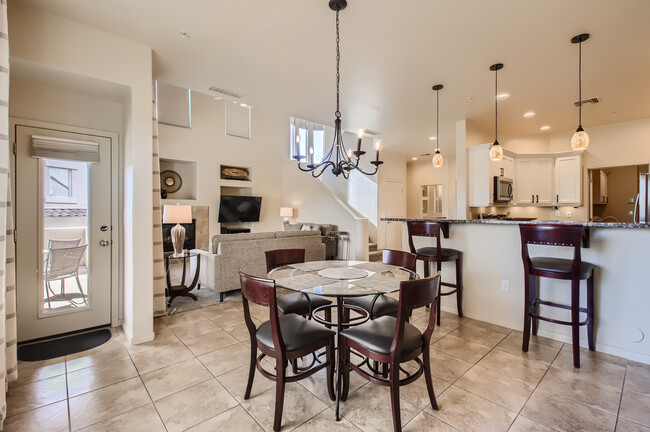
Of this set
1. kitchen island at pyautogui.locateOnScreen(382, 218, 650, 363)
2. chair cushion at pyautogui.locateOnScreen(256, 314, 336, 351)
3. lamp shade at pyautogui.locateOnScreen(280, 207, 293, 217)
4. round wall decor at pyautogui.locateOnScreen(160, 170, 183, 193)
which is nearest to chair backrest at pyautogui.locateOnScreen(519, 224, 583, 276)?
kitchen island at pyautogui.locateOnScreen(382, 218, 650, 363)

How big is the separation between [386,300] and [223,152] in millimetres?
6988

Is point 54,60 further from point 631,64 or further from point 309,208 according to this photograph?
point 309,208

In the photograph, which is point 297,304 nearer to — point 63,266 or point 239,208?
point 63,266

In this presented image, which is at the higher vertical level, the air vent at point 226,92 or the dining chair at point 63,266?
the air vent at point 226,92

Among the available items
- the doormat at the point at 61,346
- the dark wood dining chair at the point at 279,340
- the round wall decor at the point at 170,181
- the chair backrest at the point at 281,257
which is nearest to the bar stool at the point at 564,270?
the dark wood dining chair at the point at 279,340

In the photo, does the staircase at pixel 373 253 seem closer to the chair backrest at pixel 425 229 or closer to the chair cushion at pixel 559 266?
the chair backrest at pixel 425 229

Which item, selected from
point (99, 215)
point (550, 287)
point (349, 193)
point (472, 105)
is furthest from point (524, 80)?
point (349, 193)

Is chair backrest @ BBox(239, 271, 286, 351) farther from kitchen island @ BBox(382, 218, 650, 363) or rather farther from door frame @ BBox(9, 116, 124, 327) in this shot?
kitchen island @ BBox(382, 218, 650, 363)

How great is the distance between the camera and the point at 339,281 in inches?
77.6

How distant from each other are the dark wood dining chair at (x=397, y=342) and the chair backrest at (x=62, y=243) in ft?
9.34

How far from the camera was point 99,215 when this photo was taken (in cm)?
302

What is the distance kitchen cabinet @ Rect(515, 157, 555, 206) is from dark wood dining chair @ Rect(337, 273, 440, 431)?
516 cm

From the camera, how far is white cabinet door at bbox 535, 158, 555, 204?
558 cm

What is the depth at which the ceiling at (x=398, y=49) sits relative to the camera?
7.62 feet
